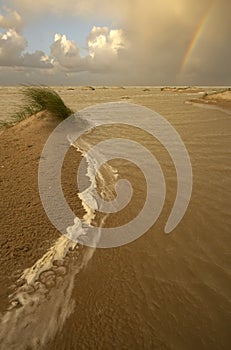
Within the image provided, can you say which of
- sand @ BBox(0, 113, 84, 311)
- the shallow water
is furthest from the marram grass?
the shallow water

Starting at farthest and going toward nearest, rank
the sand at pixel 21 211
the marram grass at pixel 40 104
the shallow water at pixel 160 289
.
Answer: the marram grass at pixel 40 104, the sand at pixel 21 211, the shallow water at pixel 160 289

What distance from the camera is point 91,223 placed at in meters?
3.85

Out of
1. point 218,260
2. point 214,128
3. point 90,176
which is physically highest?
point 218,260

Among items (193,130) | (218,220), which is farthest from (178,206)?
(193,130)

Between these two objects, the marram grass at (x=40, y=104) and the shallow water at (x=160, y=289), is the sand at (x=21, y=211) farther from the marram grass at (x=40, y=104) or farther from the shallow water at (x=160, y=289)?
the marram grass at (x=40, y=104)

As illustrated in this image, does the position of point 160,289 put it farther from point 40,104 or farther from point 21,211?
point 40,104

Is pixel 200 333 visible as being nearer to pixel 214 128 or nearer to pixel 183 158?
pixel 183 158

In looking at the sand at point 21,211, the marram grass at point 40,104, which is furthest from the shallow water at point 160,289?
the marram grass at point 40,104

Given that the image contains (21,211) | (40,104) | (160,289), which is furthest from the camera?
(40,104)

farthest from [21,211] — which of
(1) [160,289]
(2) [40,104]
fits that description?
(2) [40,104]

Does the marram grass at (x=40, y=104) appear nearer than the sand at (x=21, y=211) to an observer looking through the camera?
No

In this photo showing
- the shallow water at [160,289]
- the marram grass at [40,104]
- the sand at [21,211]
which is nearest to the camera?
the shallow water at [160,289]

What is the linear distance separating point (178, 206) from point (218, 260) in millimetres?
1347

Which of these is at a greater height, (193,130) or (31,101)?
(31,101)
